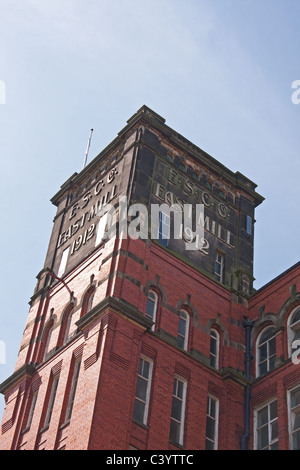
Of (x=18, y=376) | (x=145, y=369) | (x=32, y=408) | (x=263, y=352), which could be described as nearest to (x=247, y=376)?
(x=263, y=352)

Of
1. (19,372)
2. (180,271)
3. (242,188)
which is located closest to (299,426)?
(180,271)

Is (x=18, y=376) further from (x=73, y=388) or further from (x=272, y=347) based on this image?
(x=272, y=347)

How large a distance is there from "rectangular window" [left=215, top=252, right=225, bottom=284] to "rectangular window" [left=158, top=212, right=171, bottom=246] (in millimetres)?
3377

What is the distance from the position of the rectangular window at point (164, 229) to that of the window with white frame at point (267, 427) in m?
9.18

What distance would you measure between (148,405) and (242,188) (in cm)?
1705

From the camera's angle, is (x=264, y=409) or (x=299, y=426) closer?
(x=299, y=426)

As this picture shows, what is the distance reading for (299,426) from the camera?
3703cm

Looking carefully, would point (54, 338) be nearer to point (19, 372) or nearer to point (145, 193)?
point (19, 372)

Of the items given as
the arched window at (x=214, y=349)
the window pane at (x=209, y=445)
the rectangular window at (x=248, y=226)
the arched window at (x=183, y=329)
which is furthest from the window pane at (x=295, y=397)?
the rectangular window at (x=248, y=226)

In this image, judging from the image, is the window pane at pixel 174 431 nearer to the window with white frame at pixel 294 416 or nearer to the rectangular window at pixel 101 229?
the window with white frame at pixel 294 416

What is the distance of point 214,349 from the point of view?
42.0 metres

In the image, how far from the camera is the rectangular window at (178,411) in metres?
37.3

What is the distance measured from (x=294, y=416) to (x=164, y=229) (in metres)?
11.3

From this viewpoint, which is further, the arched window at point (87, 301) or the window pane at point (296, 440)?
the arched window at point (87, 301)
